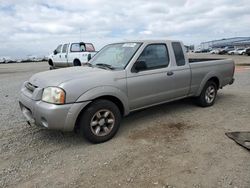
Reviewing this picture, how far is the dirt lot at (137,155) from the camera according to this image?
3.14 meters

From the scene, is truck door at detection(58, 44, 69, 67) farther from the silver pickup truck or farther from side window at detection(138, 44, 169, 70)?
side window at detection(138, 44, 169, 70)

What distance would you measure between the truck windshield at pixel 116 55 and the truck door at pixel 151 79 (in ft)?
0.65

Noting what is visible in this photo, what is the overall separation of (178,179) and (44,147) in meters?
2.23

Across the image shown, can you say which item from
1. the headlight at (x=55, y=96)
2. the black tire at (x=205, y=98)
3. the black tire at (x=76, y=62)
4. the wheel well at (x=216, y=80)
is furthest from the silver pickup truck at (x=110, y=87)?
the black tire at (x=76, y=62)

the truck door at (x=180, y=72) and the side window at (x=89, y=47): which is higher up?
the side window at (x=89, y=47)

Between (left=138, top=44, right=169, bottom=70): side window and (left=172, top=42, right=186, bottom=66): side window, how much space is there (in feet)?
0.91

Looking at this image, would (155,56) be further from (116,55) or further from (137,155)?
(137,155)

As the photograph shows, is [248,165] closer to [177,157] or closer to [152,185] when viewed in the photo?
[177,157]

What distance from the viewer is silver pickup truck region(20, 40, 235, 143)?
3861mm

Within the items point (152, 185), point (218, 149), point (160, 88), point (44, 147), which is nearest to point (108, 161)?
point (152, 185)

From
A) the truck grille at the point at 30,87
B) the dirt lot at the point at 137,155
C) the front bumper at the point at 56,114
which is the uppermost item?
the truck grille at the point at 30,87

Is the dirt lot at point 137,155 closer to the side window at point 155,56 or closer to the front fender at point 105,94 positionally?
the front fender at point 105,94

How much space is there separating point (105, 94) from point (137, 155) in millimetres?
1121

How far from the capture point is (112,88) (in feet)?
14.0
